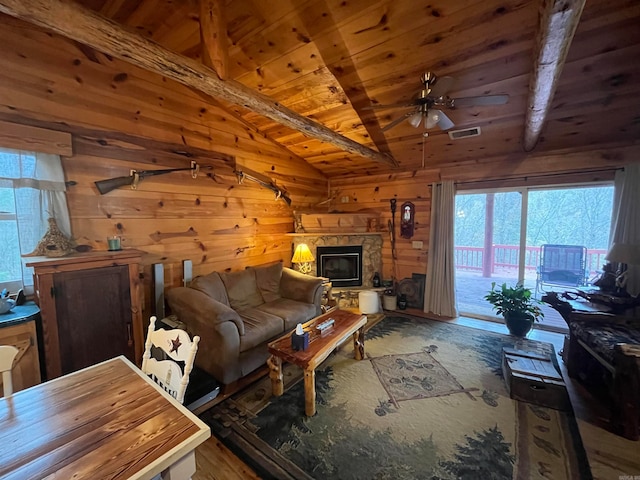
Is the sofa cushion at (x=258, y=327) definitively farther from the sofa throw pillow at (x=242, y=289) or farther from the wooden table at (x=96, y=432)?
the wooden table at (x=96, y=432)

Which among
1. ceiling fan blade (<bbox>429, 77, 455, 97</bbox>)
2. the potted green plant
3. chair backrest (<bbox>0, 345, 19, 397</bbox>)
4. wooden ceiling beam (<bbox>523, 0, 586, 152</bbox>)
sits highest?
wooden ceiling beam (<bbox>523, 0, 586, 152</bbox>)

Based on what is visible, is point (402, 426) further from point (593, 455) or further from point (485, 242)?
point (485, 242)

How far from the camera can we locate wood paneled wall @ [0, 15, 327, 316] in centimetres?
218

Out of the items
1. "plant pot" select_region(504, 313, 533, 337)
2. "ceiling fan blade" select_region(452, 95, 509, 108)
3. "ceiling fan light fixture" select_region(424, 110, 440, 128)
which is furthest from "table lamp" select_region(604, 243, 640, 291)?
"ceiling fan light fixture" select_region(424, 110, 440, 128)

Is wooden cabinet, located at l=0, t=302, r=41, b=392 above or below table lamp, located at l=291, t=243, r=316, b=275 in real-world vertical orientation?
below

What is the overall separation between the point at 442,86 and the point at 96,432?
9.10 ft

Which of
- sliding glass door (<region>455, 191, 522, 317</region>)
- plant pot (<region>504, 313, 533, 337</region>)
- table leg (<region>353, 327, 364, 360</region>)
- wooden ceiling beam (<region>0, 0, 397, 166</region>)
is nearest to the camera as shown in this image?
wooden ceiling beam (<region>0, 0, 397, 166</region>)

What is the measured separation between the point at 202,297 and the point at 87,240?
1137 millimetres

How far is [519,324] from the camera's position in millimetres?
3389

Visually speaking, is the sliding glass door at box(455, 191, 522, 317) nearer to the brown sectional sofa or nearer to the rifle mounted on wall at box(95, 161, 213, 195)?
the brown sectional sofa

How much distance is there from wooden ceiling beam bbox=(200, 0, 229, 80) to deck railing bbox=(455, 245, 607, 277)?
13.4 feet

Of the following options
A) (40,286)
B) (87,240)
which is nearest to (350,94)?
(87,240)

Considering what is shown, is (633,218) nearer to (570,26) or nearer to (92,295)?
(570,26)

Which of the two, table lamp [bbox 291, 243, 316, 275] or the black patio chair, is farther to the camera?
table lamp [bbox 291, 243, 316, 275]
